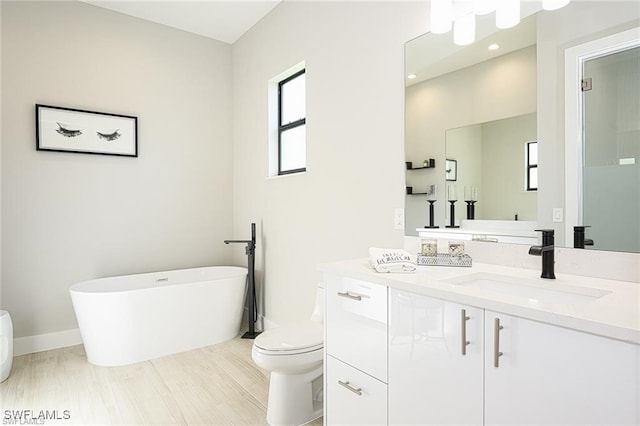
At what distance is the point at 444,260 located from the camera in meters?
1.69

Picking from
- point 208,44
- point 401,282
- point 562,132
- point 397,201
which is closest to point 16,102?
point 208,44

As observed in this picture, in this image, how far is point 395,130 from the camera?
211 centimetres

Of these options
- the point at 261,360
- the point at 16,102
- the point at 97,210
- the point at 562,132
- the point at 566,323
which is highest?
the point at 16,102

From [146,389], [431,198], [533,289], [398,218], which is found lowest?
[146,389]

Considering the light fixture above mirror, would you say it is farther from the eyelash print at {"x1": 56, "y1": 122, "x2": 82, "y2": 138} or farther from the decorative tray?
the eyelash print at {"x1": 56, "y1": 122, "x2": 82, "y2": 138}

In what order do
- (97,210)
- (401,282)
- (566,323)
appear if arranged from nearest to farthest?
1. (566,323)
2. (401,282)
3. (97,210)

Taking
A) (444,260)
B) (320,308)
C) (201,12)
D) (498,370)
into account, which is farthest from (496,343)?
(201,12)

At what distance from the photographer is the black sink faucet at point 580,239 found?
4.66 ft

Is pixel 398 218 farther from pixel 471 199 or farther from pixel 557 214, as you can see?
pixel 557 214

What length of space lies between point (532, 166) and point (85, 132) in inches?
130

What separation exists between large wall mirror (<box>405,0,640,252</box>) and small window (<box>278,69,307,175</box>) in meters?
1.28

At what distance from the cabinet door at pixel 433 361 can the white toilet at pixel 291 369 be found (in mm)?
592

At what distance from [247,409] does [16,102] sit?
2.85 metres

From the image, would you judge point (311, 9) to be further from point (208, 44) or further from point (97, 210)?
point (97, 210)
